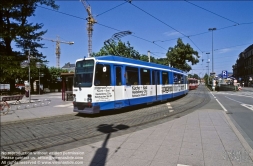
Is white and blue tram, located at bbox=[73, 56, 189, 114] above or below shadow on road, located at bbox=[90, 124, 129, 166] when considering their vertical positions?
above

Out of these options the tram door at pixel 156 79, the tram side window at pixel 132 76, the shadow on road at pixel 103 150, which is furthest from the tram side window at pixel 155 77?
the shadow on road at pixel 103 150

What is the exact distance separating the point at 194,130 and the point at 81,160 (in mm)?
4165

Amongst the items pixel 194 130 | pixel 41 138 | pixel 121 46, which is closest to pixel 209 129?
pixel 194 130

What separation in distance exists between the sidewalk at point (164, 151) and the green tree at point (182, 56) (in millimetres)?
41342

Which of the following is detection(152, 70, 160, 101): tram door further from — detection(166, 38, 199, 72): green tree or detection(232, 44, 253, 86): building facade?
detection(166, 38, 199, 72): green tree

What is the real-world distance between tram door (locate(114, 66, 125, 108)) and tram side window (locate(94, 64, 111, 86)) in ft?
1.65

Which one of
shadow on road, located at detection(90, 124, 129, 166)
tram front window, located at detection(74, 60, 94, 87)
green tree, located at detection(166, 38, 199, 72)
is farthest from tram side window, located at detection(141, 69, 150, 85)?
green tree, located at detection(166, 38, 199, 72)

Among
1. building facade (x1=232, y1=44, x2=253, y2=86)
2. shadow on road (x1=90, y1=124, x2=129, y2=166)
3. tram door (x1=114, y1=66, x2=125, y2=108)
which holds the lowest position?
shadow on road (x1=90, y1=124, x2=129, y2=166)

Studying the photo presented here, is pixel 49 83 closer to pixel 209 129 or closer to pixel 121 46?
pixel 121 46

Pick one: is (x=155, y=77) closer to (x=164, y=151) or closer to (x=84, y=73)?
(x=84, y=73)

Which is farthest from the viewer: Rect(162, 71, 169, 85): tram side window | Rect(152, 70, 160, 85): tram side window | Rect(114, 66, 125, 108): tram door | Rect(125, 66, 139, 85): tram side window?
Rect(162, 71, 169, 85): tram side window

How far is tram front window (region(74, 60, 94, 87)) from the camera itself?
9587 millimetres

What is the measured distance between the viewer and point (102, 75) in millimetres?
9719

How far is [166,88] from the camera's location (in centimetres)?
1644
